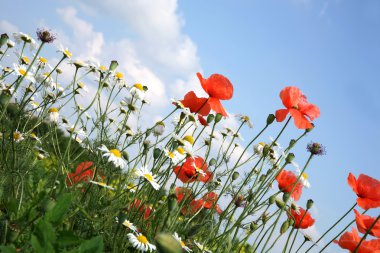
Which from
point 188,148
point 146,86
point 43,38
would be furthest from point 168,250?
point 146,86

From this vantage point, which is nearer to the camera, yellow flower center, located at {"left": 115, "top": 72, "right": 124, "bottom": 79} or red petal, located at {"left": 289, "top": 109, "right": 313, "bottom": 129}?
red petal, located at {"left": 289, "top": 109, "right": 313, "bottom": 129}

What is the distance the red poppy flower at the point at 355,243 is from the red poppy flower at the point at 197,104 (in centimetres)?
109

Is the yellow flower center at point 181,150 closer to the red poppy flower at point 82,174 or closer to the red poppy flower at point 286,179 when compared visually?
the red poppy flower at point 82,174

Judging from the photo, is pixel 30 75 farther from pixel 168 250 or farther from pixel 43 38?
pixel 168 250

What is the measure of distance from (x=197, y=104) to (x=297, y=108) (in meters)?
0.62

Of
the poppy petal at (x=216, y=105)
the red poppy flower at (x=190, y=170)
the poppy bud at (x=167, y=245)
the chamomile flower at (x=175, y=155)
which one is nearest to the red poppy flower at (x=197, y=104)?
the poppy petal at (x=216, y=105)

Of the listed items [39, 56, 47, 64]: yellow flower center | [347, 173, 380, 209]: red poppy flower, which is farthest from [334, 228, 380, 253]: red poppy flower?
[39, 56, 47, 64]: yellow flower center

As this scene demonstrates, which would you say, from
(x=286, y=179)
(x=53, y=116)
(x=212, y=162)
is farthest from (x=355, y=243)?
(x=53, y=116)

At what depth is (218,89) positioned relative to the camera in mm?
3006

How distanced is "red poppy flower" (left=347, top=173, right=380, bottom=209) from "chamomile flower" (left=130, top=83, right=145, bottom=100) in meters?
1.50

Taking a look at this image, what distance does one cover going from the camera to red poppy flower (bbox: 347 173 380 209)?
105 inches

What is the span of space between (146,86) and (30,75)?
32.9 inches

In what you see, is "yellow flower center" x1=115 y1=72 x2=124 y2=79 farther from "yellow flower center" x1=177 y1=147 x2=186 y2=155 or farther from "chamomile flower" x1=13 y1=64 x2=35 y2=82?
"yellow flower center" x1=177 y1=147 x2=186 y2=155

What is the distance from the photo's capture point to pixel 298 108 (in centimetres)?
292
